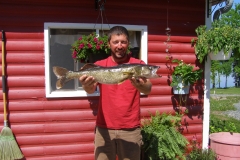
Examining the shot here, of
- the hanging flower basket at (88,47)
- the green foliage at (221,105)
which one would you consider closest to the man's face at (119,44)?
the hanging flower basket at (88,47)

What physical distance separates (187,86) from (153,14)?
5.09 ft

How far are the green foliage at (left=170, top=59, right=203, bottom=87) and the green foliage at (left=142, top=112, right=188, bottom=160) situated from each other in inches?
28.0

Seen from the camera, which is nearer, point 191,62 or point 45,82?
point 45,82

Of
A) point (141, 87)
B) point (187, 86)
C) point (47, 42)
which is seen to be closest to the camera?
point (141, 87)

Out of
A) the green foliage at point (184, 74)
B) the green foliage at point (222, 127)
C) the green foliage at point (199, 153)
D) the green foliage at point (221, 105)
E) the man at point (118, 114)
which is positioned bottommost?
the green foliage at point (221, 105)

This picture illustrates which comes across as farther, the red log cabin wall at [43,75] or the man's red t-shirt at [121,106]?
the red log cabin wall at [43,75]

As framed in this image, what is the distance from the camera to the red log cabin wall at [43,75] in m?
4.08

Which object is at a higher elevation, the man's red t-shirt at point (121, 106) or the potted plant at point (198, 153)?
the man's red t-shirt at point (121, 106)

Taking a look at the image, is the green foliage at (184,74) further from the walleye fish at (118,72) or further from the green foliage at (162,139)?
the walleye fish at (118,72)

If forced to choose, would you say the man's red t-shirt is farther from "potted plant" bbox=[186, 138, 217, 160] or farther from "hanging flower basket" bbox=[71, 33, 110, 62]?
"potted plant" bbox=[186, 138, 217, 160]

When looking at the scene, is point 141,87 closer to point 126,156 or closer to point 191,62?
point 126,156

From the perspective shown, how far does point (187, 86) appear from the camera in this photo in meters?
4.55

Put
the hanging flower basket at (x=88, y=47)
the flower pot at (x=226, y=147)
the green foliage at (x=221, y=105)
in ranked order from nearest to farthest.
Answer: the hanging flower basket at (x=88, y=47) < the flower pot at (x=226, y=147) < the green foliage at (x=221, y=105)

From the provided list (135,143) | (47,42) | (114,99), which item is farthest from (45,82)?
(135,143)
